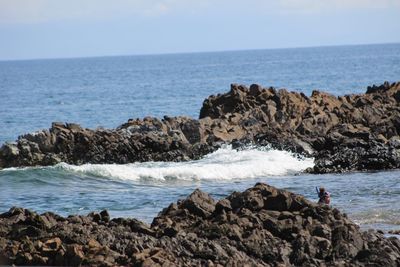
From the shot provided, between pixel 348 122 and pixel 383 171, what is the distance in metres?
6.62

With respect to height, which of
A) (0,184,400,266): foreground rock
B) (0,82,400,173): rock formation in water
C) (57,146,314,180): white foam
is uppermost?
(0,184,400,266): foreground rock

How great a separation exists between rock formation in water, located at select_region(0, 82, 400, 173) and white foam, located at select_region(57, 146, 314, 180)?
2.24 feet

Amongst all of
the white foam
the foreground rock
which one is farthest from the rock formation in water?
the foreground rock

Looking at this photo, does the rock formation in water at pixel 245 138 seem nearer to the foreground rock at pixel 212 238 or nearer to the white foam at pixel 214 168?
the white foam at pixel 214 168

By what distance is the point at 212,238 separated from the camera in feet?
50.2

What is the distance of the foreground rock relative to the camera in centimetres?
1404

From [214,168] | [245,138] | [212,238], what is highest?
[212,238]

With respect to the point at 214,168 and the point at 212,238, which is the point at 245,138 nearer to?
the point at 214,168

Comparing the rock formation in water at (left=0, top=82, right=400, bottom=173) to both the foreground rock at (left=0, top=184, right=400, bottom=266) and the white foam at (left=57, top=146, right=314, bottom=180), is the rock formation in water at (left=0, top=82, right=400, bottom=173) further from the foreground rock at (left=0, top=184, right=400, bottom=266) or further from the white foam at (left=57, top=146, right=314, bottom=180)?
the foreground rock at (left=0, top=184, right=400, bottom=266)

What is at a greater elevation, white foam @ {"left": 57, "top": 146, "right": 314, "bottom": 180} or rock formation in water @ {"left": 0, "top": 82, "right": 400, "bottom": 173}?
rock formation in water @ {"left": 0, "top": 82, "right": 400, "bottom": 173}

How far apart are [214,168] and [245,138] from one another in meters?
3.51

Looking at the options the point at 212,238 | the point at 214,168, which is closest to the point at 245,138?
the point at 214,168

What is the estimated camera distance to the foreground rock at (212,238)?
1404 centimetres

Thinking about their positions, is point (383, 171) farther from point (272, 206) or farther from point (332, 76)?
point (332, 76)
